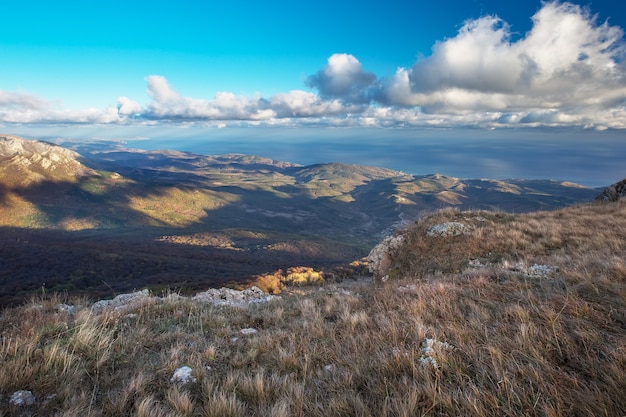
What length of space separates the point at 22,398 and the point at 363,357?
347cm

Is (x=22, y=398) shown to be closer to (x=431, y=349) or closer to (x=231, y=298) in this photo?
(x=431, y=349)

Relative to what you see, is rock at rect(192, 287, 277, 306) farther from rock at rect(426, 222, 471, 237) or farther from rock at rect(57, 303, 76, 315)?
rock at rect(426, 222, 471, 237)

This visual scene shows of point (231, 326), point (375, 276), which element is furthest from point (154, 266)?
point (231, 326)

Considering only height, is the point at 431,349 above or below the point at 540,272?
above

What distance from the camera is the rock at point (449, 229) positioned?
13.9m

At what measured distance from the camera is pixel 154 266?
87438 millimetres

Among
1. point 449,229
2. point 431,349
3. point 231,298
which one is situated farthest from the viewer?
point 449,229

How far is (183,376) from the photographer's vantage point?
11.3ft

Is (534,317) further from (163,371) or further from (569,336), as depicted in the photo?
(163,371)

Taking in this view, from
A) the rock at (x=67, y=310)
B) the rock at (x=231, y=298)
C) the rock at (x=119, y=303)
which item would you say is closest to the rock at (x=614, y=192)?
the rock at (x=231, y=298)

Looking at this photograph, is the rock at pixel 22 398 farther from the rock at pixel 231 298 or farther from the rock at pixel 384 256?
the rock at pixel 384 256

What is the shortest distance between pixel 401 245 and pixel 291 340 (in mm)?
12310

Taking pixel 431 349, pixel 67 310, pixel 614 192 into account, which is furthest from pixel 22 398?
pixel 614 192

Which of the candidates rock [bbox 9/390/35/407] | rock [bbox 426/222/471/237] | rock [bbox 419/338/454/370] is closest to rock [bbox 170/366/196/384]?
rock [bbox 9/390/35/407]
